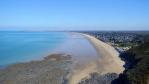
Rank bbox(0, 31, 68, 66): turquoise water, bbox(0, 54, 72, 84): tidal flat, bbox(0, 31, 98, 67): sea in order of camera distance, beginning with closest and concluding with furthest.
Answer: bbox(0, 54, 72, 84): tidal flat
bbox(0, 31, 68, 66): turquoise water
bbox(0, 31, 98, 67): sea

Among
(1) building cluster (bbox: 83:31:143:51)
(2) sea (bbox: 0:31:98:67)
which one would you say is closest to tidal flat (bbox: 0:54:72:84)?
(2) sea (bbox: 0:31:98:67)

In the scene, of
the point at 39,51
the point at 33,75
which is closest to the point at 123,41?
the point at 39,51

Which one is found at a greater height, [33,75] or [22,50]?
[33,75]

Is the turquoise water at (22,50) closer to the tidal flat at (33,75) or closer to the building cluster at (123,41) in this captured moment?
the tidal flat at (33,75)

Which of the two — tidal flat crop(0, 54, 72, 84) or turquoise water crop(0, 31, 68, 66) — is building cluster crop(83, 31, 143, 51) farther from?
tidal flat crop(0, 54, 72, 84)

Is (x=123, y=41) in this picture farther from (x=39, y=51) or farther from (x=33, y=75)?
(x=33, y=75)

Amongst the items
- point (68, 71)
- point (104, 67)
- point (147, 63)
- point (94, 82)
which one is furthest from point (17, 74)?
point (147, 63)

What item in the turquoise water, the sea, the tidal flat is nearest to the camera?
the tidal flat

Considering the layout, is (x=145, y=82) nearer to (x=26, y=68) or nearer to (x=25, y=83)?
(x=25, y=83)

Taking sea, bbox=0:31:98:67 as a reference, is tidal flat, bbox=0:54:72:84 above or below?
A: above

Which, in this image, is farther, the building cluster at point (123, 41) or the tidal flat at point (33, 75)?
the building cluster at point (123, 41)

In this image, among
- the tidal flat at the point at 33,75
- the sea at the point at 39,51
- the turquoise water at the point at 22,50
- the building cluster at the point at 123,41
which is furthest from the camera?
the building cluster at the point at 123,41

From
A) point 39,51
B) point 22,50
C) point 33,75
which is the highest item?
point 33,75

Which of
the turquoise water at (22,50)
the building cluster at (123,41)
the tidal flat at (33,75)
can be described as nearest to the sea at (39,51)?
the turquoise water at (22,50)
